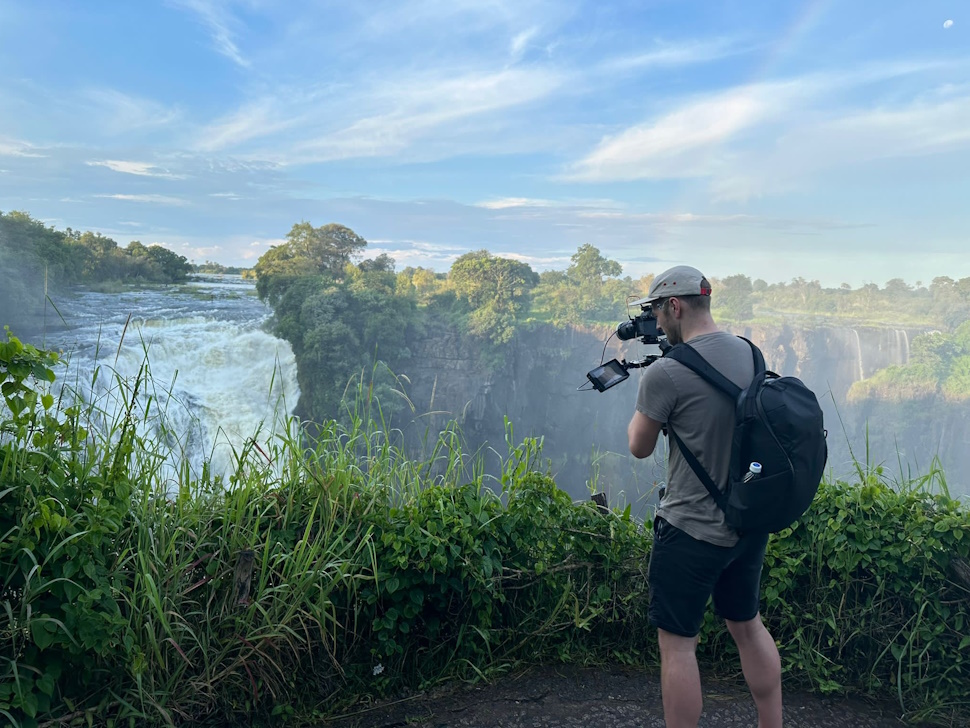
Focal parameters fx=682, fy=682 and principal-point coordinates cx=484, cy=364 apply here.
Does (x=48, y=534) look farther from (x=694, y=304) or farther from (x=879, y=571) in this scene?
(x=879, y=571)

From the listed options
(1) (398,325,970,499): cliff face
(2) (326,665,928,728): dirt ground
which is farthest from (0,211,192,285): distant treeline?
(2) (326,665,928,728): dirt ground

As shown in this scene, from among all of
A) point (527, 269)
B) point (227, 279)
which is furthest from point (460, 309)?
point (227, 279)

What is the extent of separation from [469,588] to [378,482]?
59cm

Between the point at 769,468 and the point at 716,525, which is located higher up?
the point at 769,468

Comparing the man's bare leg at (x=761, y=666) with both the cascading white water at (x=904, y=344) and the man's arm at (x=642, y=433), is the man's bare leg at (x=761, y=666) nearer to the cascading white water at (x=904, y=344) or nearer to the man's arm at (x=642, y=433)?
the man's arm at (x=642, y=433)

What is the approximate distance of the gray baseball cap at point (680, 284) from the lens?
76.5 inches

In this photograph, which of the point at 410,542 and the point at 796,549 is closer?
the point at 410,542

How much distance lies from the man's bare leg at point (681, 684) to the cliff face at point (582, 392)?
28.8 meters

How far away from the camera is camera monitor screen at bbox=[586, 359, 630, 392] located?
2.10 meters

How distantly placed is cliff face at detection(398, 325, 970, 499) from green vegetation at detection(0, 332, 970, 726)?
27758mm

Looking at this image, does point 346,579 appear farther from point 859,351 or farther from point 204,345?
point 859,351

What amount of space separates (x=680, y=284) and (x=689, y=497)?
1.97 ft

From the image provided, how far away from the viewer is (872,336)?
47.7 meters

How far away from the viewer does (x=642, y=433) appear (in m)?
1.88
